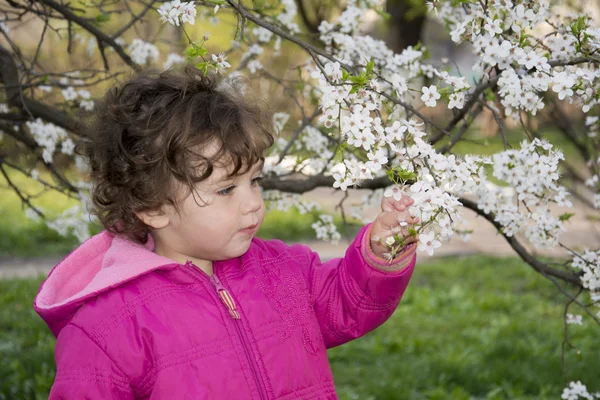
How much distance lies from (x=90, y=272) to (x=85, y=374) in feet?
1.43

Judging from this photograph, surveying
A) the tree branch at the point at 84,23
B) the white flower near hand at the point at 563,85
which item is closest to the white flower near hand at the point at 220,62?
the white flower near hand at the point at 563,85

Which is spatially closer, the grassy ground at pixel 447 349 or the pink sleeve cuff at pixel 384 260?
the pink sleeve cuff at pixel 384 260

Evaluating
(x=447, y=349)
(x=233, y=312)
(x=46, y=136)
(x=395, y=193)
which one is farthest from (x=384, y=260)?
(x=447, y=349)

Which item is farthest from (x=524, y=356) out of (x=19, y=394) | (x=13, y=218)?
(x=13, y=218)

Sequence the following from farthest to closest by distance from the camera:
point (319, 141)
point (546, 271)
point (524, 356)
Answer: point (524, 356)
point (319, 141)
point (546, 271)

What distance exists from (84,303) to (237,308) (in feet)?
1.37

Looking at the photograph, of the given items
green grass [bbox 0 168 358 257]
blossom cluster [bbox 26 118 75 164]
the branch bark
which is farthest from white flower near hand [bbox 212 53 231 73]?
green grass [bbox 0 168 358 257]

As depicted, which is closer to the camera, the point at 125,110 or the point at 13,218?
the point at 125,110

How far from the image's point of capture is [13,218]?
963 centimetres

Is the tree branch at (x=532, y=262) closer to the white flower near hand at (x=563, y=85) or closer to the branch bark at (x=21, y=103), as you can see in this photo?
the white flower near hand at (x=563, y=85)

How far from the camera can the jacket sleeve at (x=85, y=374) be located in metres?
1.84

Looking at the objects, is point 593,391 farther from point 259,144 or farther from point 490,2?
point 259,144

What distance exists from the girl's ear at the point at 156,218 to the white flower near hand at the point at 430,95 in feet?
2.63

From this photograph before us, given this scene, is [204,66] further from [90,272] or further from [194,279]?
[90,272]
